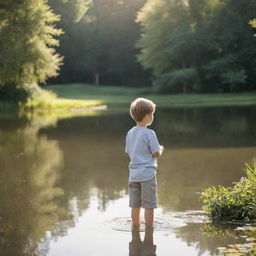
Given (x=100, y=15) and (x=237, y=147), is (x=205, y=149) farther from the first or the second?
(x=100, y=15)

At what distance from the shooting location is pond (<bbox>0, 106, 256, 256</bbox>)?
20.4 ft

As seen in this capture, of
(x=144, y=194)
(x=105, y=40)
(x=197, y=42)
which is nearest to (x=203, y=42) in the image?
(x=197, y=42)

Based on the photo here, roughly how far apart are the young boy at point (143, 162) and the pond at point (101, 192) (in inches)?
10.4

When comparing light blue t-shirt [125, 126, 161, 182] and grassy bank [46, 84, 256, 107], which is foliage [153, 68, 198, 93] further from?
light blue t-shirt [125, 126, 161, 182]

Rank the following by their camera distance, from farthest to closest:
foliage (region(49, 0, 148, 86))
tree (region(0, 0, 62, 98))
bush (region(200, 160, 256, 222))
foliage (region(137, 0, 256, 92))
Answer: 1. foliage (region(49, 0, 148, 86))
2. foliage (region(137, 0, 256, 92))
3. tree (region(0, 0, 62, 98))
4. bush (region(200, 160, 256, 222))

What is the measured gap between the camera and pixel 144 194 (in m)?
6.81

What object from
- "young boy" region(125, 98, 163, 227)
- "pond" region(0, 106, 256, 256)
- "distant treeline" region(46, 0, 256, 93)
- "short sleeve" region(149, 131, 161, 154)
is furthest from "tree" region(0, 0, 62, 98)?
A: "short sleeve" region(149, 131, 161, 154)

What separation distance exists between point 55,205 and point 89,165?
13.7 ft

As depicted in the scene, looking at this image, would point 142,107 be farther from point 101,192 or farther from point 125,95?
point 125,95

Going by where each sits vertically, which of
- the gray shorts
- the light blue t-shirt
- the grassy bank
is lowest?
the gray shorts

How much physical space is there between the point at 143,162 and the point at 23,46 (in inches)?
1122

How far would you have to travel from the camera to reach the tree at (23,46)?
3394 centimetres

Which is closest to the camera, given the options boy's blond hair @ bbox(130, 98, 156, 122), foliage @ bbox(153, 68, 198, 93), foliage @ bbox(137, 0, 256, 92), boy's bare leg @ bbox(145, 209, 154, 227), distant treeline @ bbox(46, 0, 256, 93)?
boy's blond hair @ bbox(130, 98, 156, 122)

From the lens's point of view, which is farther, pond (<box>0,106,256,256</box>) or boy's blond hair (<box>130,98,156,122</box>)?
boy's blond hair (<box>130,98,156,122</box>)
